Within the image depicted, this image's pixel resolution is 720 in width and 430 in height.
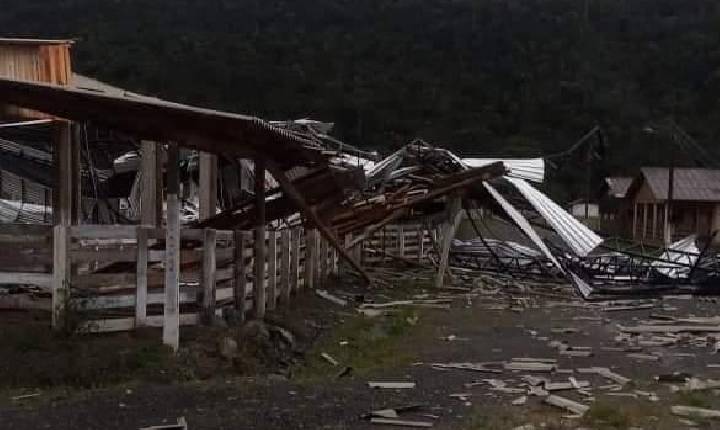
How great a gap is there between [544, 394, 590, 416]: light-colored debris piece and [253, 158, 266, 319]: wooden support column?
15.3 feet

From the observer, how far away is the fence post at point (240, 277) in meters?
12.1

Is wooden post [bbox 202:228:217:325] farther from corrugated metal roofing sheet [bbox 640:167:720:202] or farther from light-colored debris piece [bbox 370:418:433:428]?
corrugated metal roofing sheet [bbox 640:167:720:202]

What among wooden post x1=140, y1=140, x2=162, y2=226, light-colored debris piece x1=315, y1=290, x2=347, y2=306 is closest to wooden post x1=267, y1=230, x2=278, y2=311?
wooden post x1=140, y1=140, x2=162, y2=226

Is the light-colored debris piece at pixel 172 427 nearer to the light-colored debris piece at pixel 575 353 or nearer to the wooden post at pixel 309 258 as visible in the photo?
the light-colored debris piece at pixel 575 353

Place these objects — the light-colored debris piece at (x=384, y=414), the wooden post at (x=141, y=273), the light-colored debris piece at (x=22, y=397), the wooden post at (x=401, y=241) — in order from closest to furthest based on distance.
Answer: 1. the light-colored debris piece at (x=384, y=414)
2. the light-colored debris piece at (x=22, y=397)
3. the wooden post at (x=141, y=273)
4. the wooden post at (x=401, y=241)

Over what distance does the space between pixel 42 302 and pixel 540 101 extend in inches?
2349

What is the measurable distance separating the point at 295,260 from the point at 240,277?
14.2ft

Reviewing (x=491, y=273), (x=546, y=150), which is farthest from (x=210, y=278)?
(x=546, y=150)

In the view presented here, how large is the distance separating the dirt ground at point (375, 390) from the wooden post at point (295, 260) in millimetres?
584

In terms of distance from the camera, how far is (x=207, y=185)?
17312 millimetres

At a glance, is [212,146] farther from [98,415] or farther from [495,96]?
[495,96]

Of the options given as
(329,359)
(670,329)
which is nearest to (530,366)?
(329,359)

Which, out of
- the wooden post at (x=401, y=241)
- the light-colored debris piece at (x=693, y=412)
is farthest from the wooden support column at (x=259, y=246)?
the wooden post at (x=401, y=241)

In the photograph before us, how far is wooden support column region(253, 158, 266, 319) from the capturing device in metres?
12.8
